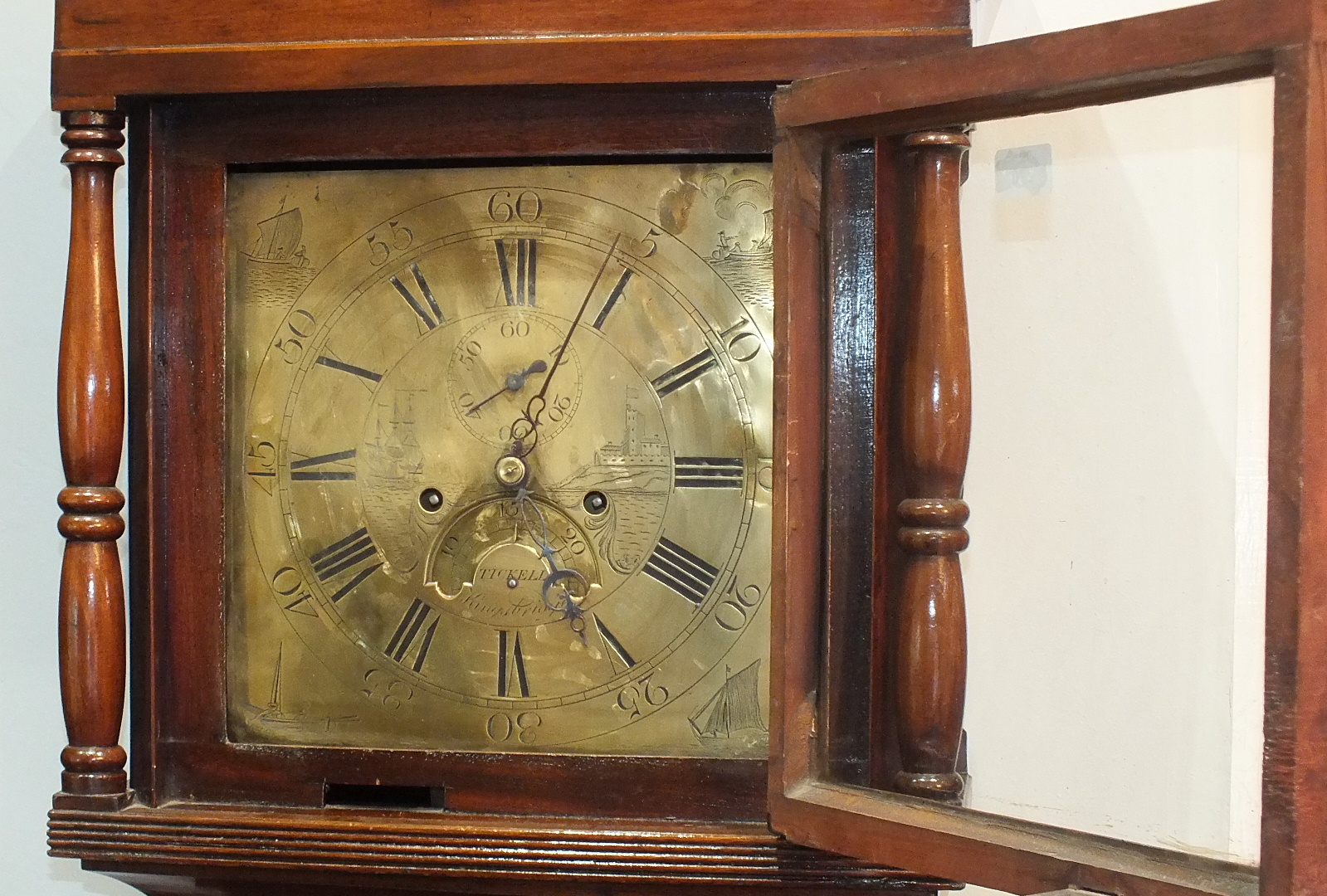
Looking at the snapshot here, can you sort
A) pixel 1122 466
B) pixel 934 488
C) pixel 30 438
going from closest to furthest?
pixel 934 488, pixel 1122 466, pixel 30 438

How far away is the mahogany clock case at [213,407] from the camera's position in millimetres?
1202

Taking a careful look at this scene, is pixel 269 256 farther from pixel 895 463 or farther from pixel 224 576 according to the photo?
pixel 895 463

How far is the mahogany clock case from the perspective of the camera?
47.3 inches

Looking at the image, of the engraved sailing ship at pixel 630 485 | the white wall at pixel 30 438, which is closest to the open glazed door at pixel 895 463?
the engraved sailing ship at pixel 630 485

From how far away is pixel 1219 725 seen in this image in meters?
1.12

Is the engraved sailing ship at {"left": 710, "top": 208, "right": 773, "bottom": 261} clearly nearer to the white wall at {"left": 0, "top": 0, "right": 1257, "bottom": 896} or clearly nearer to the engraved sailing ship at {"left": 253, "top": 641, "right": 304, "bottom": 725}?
the engraved sailing ship at {"left": 253, "top": 641, "right": 304, "bottom": 725}

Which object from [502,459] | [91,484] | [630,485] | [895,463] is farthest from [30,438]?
[895,463]

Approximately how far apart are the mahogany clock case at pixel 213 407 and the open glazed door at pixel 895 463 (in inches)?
6.6

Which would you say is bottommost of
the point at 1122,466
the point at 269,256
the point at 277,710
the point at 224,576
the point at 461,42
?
the point at 277,710

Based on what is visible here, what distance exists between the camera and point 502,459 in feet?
4.00

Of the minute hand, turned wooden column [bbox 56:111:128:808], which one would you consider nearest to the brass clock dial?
the minute hand

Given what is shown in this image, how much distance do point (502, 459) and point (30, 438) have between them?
0.66 m

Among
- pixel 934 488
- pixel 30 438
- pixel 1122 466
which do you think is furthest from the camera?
pixel 30 438

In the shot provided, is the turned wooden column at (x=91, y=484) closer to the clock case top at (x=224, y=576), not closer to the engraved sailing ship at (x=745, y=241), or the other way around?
the clock case top at (x=224, y=576)
